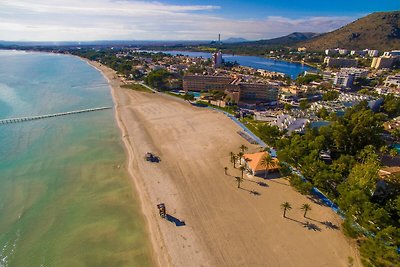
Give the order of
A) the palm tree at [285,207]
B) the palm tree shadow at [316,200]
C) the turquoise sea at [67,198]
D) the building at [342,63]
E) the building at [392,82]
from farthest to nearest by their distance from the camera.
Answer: the building at [342,63] < the building at [392,82] < the palm tree shadow at [316,200] < the palm tree at [285,207] < the turquoise sea at [67,198]

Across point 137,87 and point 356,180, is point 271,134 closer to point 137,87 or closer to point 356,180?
point 356,180

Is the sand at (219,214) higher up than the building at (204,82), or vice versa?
the building at (204,82)

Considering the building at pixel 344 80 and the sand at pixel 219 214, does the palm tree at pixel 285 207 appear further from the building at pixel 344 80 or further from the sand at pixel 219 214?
the building at pixel 344 80

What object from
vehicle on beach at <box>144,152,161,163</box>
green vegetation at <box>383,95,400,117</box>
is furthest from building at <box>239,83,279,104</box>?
vehicle on beach at <box>144,152,161,163</box>

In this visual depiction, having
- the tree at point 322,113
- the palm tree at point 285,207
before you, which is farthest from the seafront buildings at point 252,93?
the palm tree at point 285,207

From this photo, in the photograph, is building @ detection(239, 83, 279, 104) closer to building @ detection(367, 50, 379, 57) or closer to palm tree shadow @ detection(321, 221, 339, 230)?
palm tree shadow @ detection(321, 221, 339, 230)

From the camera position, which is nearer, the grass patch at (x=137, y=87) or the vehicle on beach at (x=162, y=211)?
the vehicle on beach at (x=162, y=211)
